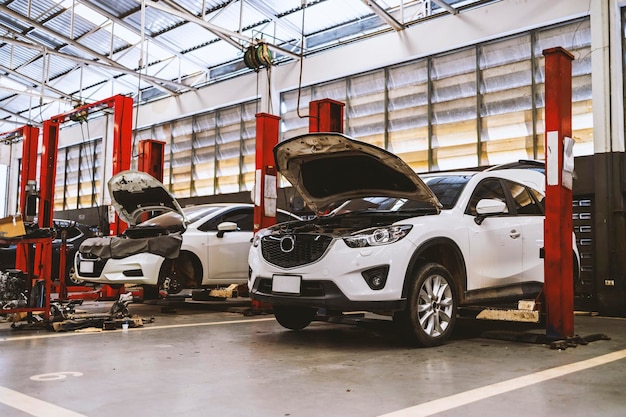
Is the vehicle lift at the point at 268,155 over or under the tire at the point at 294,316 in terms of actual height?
over

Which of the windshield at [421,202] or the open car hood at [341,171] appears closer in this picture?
the open car hood at [341,171]

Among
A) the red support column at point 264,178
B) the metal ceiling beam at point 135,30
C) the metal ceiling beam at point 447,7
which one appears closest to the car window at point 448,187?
the red support column at point 264,178

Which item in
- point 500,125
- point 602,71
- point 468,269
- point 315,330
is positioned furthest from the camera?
point 500,125

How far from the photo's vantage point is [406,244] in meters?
4.50

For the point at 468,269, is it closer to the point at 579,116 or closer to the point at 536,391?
the point at 536,391

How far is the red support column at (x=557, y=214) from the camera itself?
16.5 feet

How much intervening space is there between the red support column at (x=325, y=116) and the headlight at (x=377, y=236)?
3330mm

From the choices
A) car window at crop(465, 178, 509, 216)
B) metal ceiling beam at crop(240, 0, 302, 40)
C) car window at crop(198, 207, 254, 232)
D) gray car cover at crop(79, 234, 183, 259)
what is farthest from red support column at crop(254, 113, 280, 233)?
metal ceiling beam at crop(240, 0, 302, 40)

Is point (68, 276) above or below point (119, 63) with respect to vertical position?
below

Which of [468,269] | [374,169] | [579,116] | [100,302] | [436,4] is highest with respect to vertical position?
[436,4]

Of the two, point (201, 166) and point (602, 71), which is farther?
point (201, 166)

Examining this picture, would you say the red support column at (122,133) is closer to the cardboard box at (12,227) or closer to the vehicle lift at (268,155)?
the vehicle lift at (268,155)

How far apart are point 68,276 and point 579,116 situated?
31.7 feet

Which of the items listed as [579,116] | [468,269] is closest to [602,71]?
[579,116]
